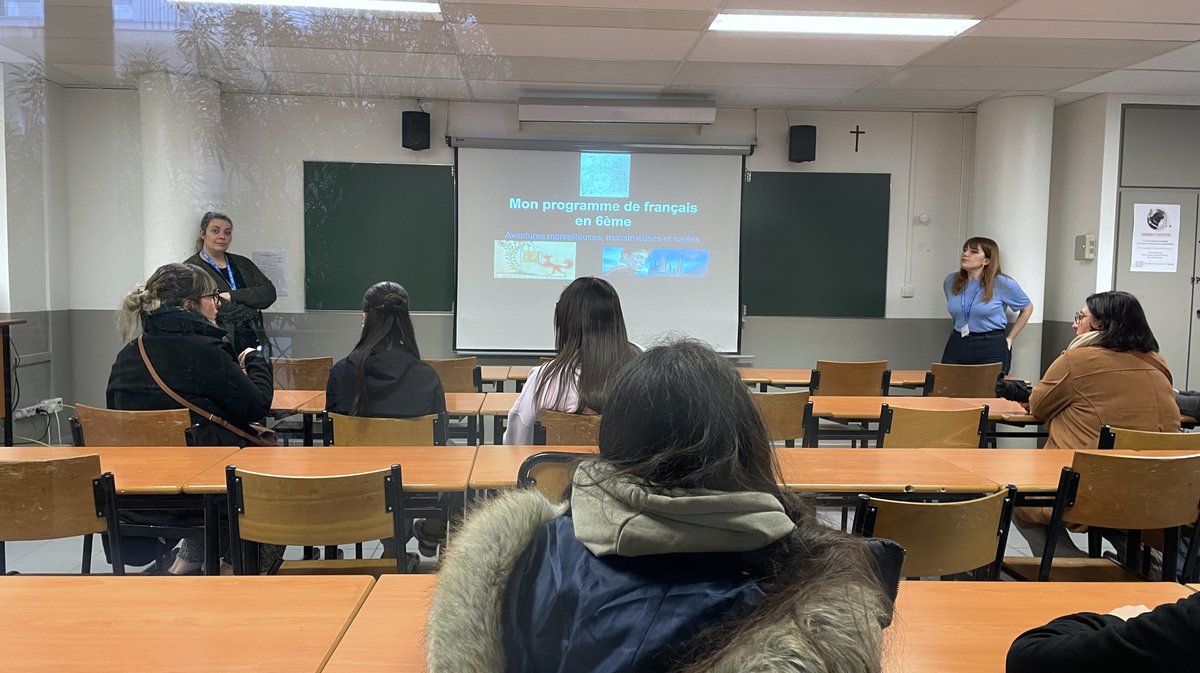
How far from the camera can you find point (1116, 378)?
9.64 feet

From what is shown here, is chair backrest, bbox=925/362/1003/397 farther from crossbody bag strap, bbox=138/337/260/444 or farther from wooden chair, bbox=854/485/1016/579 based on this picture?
crossbody bag strap, bbox=138/337/260/444

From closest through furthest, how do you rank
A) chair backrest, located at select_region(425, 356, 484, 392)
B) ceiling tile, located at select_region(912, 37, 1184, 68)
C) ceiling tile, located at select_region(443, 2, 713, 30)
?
1. ceiling tile, located at select_region(443, 2, 713, 30)
2. chair backrest, located at select_region(425, 356, 484, 392)
3. ceiling tile, located at select_region(912, 37, 1184, 68)

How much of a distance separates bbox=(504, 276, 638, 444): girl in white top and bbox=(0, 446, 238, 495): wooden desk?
3.73 feet

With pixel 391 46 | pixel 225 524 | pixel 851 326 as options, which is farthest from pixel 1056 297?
pixel 225 524

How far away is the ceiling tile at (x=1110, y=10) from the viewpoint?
371 cm

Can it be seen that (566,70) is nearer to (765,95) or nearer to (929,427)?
(765,95)

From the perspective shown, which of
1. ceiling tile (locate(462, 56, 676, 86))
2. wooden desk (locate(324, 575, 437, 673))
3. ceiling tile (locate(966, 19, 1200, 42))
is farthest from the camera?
ceiling tile (locate(462, 56, 676, 86))

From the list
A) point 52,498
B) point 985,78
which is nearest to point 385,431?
point 52,498

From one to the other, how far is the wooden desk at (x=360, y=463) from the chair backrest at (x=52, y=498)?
0.24 m

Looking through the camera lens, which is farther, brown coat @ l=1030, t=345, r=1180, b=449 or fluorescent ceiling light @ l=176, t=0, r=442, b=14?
fluorescent ceiling light @ l=176, t=0, r=442, b=14

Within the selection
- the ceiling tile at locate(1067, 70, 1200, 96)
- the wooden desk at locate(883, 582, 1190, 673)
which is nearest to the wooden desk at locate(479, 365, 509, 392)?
the wooden desk at locate(883, 582, 1190, 673)

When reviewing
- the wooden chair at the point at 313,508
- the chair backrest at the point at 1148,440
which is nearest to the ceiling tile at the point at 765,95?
the chair backrest at the point at 1148,440

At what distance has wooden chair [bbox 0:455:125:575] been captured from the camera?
6.68 ft

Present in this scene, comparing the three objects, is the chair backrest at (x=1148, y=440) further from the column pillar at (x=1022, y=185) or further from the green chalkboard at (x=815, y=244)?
the green chalkboard at (x=815, y=244)
